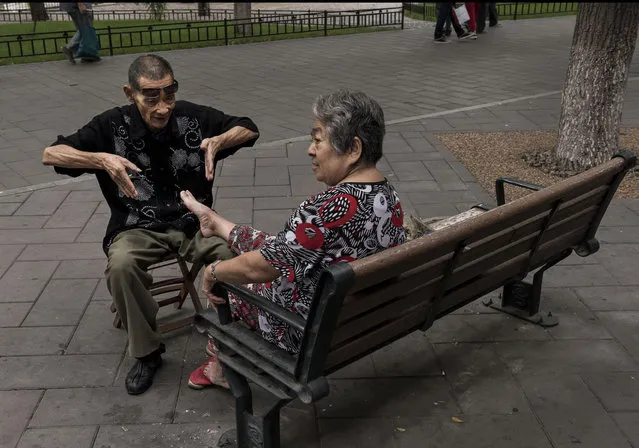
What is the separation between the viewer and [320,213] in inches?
99.7

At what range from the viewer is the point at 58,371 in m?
3.41

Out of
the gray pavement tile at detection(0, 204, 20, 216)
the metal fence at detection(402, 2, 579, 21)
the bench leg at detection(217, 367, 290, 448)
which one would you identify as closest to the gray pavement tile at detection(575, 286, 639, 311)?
the bench leg at detection(217, 367, 290, 448)

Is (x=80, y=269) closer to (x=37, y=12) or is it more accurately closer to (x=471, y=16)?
(x=471, y=16)

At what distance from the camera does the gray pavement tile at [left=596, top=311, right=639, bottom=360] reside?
11.9 ft

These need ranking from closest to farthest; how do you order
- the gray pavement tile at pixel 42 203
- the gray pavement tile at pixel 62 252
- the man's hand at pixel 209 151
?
1. the man's hand at pixel 209 151
2. the gray pavement tile at pixel 62 252
3. the gray pavement tile at pixel 42 203

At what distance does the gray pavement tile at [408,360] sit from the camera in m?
3.45

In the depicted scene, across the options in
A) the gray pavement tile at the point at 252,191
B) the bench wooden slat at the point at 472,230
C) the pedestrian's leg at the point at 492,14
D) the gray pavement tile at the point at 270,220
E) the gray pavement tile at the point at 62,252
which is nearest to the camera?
the bench wooden slat at the point at 472,230

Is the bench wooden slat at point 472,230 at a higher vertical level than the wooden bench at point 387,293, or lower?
higher

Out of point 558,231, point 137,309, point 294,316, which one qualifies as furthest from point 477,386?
point 137,309

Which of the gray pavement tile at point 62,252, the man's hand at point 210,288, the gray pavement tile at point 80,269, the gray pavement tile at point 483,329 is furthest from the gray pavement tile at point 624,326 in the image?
the gray pavement tile at point 62,252

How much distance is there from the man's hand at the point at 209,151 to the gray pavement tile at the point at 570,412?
5.84ft

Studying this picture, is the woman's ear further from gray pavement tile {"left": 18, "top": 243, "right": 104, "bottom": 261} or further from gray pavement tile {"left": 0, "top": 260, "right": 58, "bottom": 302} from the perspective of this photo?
gray pavement tile {"left": 18, "top": 243, "right": 104, "bottom": 261}

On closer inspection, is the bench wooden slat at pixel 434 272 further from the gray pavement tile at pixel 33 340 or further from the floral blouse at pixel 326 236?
the gray pavement tile at pixel 33 340

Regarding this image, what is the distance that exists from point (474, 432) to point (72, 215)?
3582 millimetres
